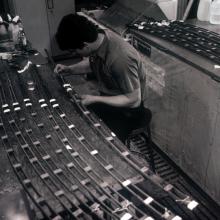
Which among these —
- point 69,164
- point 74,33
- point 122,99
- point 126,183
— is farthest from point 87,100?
point 126,183

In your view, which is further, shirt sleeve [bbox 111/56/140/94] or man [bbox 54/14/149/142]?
shirt sleeve [bbox 111/56/140/94]

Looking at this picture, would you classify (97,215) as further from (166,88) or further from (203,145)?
(166,88)

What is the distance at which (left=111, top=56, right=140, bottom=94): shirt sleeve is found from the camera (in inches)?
68.0

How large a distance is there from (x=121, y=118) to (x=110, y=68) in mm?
340

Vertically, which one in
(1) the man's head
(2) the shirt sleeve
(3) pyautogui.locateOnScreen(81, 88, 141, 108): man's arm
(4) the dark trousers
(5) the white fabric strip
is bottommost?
(4) the dark trousers

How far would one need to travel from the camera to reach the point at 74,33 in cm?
155

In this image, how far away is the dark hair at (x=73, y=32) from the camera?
1537 millimetres

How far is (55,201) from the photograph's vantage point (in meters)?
1.12

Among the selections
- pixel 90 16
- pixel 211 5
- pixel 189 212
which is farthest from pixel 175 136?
pixel 90 16

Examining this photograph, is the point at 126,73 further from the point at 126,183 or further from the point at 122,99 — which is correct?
the point at 126,183

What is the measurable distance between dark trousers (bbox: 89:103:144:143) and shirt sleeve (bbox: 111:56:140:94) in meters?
0.22

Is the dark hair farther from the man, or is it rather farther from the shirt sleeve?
the shirt sleeve

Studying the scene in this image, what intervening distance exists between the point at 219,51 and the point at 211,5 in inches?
28.9

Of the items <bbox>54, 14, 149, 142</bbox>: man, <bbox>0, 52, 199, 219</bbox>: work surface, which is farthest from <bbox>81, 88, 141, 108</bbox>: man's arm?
<bbox>0, 52, 199, 219</bbox>: work surface
